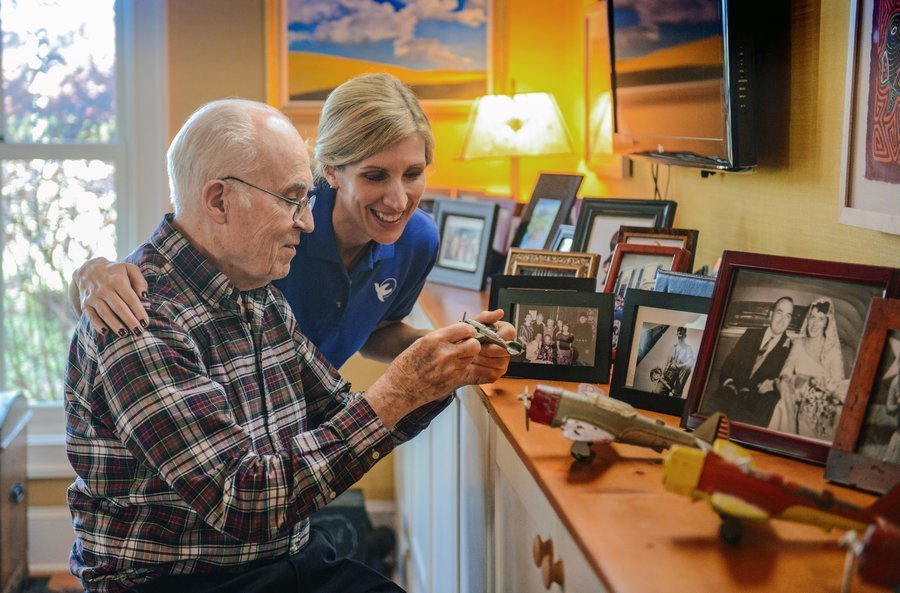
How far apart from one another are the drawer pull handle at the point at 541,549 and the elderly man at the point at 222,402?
284mm

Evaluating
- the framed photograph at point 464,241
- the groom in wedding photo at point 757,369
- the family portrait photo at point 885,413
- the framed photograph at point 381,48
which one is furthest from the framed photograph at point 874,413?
the framed photograph at point 381,48

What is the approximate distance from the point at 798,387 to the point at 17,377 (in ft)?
10.5

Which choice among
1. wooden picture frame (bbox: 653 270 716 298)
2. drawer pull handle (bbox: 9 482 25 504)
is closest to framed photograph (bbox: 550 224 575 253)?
wooden picture frame (bbox: 653 270 716 298)

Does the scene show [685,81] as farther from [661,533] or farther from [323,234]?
[661,533]

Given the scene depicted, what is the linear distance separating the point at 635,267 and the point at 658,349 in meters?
0.34

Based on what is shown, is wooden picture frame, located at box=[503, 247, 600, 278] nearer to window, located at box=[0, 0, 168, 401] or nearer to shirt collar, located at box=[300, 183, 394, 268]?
shirt collar, located at box=[300, 183, 394, 268]

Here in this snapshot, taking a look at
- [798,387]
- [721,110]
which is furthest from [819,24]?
[798,387]

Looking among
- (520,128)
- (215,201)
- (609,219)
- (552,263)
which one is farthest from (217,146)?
(520,128)

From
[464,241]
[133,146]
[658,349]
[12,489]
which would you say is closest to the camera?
[658,349]

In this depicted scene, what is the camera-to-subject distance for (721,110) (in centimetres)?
176

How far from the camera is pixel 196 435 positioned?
134cm

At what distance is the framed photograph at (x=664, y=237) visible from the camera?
1758mm

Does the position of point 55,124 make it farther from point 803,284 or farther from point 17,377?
point 803,284

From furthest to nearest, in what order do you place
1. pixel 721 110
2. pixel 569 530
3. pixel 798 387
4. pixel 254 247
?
pixel 721 110 < pixel 254 247 < pixel 798 387 < pixel 569 530
